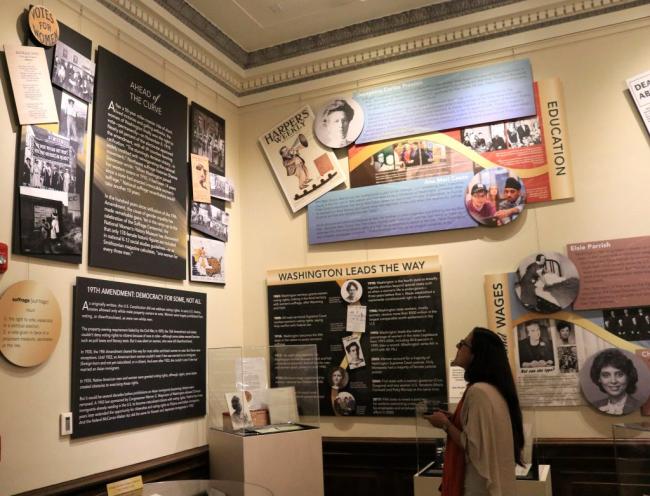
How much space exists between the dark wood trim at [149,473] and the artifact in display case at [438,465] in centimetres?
135

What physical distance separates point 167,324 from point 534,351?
2.27 metres

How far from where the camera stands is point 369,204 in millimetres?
4270

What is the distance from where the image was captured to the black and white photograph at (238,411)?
12.3ft

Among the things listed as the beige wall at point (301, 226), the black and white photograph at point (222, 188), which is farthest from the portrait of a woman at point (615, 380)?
the black and white photograph at point (222, 188)

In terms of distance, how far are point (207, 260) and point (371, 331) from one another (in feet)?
4.06

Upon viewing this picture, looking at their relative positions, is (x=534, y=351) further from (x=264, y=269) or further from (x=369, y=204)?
(x=264, y=269)

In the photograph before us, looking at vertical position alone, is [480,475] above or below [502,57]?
below

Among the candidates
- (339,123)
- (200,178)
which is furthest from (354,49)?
(200,178)

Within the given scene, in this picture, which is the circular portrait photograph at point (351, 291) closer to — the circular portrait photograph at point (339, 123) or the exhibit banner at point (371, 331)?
the exhibit banner at point (371, 331)

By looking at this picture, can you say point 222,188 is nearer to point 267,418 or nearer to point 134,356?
point 134,356

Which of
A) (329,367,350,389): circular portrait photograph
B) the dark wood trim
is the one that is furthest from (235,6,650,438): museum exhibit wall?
the dark wood trim

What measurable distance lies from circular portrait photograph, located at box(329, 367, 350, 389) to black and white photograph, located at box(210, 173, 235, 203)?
4.83 feet

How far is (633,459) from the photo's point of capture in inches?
98.7

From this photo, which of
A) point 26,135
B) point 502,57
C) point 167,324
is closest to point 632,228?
point 502,57
